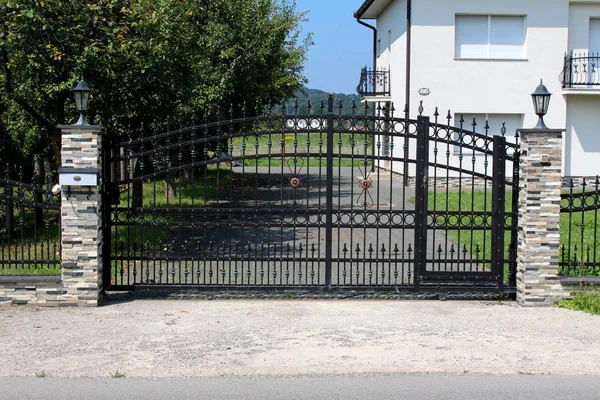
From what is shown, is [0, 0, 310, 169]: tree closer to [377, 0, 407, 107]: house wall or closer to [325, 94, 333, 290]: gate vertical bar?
[325, 94, 333, 290]: gate vertical bar

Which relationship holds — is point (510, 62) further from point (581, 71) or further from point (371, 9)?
point (371, 9)

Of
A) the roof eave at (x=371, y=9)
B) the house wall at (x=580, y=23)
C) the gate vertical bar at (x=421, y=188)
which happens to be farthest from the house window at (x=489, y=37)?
the gate vertical bar at (x=421, y=188)

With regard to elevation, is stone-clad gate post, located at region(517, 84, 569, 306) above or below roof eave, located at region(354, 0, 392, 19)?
below

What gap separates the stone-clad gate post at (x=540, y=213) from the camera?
9.14 metres

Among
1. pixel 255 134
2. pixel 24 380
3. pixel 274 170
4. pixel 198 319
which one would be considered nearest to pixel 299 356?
pixel 198 319

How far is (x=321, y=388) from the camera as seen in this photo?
20.4 ft

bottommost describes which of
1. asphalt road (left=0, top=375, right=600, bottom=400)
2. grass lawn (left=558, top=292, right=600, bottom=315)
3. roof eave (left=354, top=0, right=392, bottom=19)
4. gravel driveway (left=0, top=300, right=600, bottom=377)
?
asphalt road (left=0, top=375, right=600, bottom=400)

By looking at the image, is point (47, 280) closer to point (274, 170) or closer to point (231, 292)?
point (231, 292)

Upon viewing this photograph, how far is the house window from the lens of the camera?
943 inches

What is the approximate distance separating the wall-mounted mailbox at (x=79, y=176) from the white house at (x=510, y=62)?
53.4 ft

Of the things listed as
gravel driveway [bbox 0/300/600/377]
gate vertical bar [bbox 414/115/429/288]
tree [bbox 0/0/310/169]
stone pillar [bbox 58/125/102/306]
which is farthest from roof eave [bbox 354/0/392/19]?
stone pillar [bbox 58/125/102/306]

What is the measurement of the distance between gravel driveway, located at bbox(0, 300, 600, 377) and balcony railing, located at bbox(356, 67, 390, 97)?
61.9 ft

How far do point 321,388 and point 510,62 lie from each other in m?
20.0

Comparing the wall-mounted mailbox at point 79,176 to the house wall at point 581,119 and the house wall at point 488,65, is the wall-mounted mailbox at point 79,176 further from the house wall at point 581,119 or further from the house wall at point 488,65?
the house wall at point 581,119
